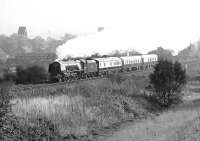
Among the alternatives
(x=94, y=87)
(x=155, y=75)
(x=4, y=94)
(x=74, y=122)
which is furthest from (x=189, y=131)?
(x=155, y=75)

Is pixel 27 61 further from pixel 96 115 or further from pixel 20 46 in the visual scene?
pixel 20 46

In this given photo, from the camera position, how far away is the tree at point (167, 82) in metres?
39.6

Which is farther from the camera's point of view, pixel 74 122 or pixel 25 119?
pixel 74 122

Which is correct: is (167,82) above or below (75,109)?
above

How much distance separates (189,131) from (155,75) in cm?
1849

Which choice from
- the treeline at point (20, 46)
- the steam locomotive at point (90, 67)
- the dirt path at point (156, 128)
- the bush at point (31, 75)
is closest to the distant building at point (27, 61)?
the bush at point (31, 75)

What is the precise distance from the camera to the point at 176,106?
39.9 m

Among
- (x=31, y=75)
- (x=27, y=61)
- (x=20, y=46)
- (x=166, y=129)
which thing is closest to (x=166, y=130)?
(x=166, y=129)

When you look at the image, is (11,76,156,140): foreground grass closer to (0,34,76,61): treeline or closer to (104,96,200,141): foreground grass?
(104,96,200,141): foreground grass

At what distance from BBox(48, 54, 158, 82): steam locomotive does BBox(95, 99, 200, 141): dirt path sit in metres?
15.5

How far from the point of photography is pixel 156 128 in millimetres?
26781

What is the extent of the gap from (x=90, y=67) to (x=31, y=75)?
1150 centimetres

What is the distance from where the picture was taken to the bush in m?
36.5

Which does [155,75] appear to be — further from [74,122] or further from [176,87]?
[74,122]
